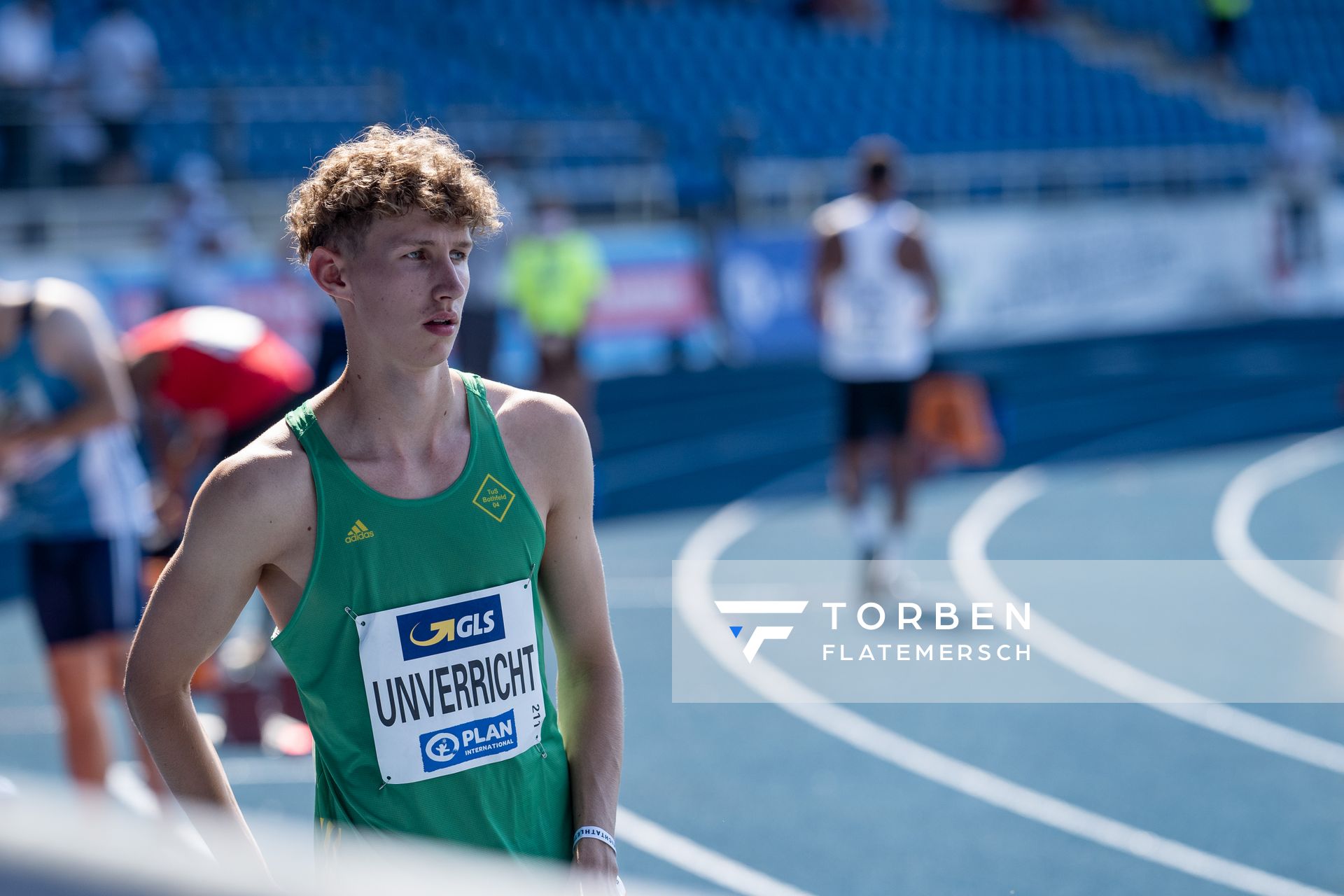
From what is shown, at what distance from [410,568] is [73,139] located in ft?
42.1

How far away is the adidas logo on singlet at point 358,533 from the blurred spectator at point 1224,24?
28009 millimetres

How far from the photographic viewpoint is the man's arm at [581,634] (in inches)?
89.0

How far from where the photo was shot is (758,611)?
770cm

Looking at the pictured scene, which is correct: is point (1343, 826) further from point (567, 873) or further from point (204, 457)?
point (204, 457)

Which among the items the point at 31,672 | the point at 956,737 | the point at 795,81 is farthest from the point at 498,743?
the point at 795,81

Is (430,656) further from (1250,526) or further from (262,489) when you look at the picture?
(1250,526)

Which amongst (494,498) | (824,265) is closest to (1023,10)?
(824,265)

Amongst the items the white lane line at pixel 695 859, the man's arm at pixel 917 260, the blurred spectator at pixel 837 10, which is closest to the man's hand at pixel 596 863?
the white lane line at pixel 695 859

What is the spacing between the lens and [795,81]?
22016 millimetres

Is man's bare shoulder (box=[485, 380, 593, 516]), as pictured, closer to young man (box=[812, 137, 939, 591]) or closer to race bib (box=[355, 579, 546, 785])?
race bib (box=[355, 579, 546, 785])

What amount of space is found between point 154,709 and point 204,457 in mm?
3559

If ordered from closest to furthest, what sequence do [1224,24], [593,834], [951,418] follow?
[593,834], [951,418], [1224,24]

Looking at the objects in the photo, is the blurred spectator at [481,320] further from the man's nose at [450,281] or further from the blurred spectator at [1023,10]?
the blurred spectator at [1023,10]

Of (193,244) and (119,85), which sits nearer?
(193,244)
